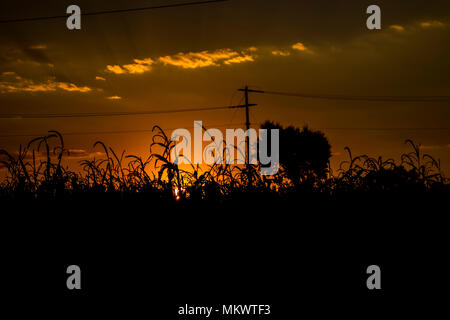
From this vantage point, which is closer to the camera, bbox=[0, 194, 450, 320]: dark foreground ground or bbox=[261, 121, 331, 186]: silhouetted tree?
bbox=[0, 194, 450, 320]: dark foreground ground

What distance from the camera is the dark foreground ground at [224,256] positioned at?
3367mm

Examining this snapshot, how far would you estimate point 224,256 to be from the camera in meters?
3.71

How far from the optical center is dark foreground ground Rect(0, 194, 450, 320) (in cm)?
337

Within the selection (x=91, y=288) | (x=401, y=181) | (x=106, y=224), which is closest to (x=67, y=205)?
(x=106, y=224)

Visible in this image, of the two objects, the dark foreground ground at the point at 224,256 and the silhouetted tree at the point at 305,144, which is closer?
the dark foreground ground at the point at 224,256

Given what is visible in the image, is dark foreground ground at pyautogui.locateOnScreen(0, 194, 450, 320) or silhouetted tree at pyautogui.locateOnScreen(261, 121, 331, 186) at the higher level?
silhouetted tree at pyautogui.locateOnScreen(261, 121, 331, 186)

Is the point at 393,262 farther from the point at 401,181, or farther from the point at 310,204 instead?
the point at 401,181

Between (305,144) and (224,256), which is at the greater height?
(305,144)

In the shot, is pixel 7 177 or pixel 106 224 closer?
pixel 106 224

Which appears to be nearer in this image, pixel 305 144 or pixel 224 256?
pixel 224 256

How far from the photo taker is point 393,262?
12.5 feet

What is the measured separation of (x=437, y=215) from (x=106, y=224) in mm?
3358

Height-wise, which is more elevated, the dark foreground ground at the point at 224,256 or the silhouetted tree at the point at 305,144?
the silhouetted tree at the point at 305,144

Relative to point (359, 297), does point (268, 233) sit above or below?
above
